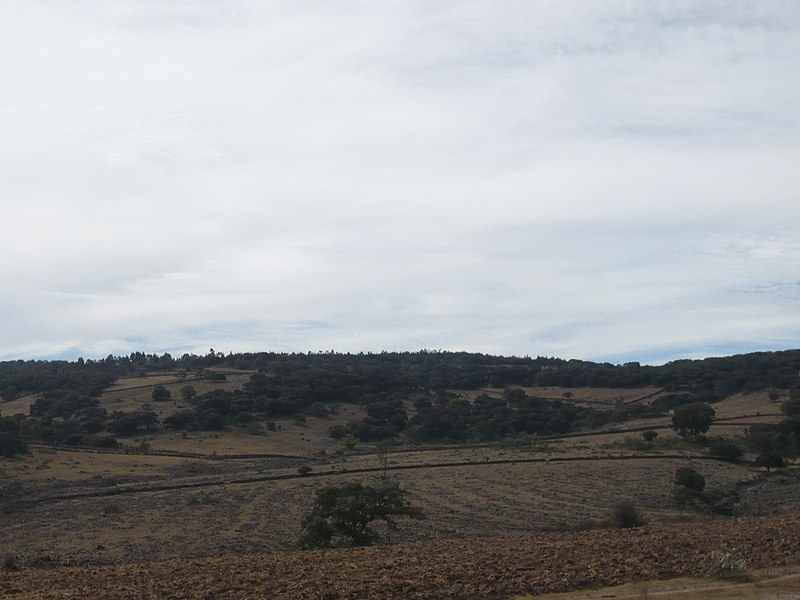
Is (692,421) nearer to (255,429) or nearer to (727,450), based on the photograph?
(727,450)

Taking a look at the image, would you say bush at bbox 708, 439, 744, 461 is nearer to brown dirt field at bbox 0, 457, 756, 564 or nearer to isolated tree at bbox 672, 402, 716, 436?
brown dirt field at bbox 0, 457, 756, 564

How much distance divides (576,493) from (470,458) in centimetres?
1950

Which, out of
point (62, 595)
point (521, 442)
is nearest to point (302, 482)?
point (521, 442)

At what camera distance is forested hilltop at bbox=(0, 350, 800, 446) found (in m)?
96.6

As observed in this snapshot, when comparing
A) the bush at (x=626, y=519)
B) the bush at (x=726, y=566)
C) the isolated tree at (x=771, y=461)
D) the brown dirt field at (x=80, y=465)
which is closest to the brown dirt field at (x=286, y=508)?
the isolated tree at (x=771, y=461)

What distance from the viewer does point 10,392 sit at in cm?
13050

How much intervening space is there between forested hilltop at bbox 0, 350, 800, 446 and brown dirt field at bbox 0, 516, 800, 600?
58.7m

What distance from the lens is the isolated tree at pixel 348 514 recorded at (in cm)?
3119

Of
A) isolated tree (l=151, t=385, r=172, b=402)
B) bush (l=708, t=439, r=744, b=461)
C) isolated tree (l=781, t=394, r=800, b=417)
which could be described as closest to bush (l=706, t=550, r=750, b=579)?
bush (l=708, t=439, r=744, b=461)

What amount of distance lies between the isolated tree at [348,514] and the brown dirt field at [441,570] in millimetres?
8106

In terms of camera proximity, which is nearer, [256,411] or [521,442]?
[521,442]

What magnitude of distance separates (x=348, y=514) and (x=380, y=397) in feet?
310

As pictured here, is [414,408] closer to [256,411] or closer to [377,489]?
[256,411]

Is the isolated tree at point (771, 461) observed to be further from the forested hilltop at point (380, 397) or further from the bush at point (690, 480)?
the forested hilltop at point (380, 397)
